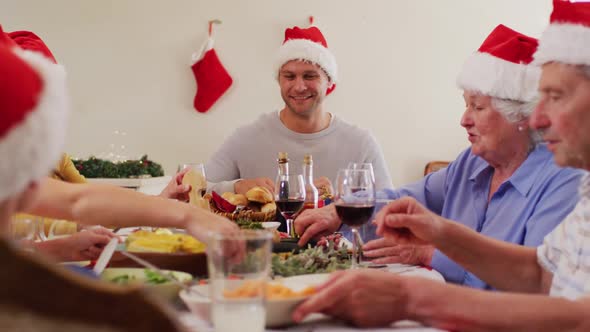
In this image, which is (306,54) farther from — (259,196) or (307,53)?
(259,196)

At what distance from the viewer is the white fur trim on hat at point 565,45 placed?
53.9 inches

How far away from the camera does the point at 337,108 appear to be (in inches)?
200

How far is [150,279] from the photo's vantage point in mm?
1218

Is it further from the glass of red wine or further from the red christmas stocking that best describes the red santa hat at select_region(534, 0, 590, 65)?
the red christmas stocking

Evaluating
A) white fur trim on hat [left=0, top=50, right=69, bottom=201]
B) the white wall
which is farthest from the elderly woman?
the white wall

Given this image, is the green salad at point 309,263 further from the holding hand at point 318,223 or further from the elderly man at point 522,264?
the holding hand at point 318,223

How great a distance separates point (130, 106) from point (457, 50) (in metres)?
2.67

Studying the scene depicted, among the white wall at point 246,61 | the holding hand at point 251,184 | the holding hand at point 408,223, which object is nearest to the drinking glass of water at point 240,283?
the holding hand at point 408,223

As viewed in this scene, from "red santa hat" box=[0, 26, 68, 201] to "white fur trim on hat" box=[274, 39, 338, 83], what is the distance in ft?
9.68

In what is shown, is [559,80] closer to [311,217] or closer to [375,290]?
[375,290]

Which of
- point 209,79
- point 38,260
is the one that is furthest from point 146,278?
point 209,79

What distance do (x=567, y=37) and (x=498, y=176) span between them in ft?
2.31

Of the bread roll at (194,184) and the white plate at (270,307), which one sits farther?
the bread roll at (194,184)

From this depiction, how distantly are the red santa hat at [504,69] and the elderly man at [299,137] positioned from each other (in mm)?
1343
